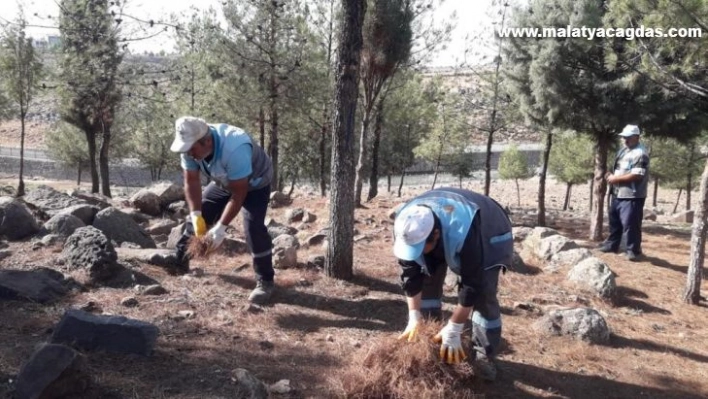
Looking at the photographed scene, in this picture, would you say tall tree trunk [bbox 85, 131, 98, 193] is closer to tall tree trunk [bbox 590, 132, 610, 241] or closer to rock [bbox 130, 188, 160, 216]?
rock [bbox 130, 188, 160, 216]

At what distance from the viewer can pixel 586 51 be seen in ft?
Result: 27.4

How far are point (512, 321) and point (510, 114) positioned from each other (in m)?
8.75

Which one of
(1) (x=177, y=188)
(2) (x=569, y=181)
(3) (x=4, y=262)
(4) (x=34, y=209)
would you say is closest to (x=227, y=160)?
(3) (x=4, y=262)

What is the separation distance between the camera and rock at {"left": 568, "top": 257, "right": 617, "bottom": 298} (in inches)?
239

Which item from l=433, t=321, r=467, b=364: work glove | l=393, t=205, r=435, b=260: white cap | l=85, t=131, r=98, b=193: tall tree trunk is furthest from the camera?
l=85, t=131, r=98, b=193: tall tree trunk

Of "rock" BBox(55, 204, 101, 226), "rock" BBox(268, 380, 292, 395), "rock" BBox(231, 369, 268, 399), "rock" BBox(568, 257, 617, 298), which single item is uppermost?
"rock" BBox(55, 204, 101, 226)

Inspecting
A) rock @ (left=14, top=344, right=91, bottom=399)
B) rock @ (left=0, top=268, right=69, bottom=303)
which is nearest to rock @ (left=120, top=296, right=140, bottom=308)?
rock @ (left=0, top=268, right=69, bottom=303)

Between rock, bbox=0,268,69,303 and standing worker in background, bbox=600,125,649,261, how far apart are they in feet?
21.8

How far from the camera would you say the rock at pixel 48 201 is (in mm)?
7742

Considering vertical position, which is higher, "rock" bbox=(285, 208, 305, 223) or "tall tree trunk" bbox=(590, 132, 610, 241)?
"tall tree trunk" bbox=(590, 132, 610, 241)

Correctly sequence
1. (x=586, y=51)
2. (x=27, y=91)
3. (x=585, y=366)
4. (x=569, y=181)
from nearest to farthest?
(x=585, y=366)
(x=586, y=51)
(x=27, y=91)
(x=569, y=181)

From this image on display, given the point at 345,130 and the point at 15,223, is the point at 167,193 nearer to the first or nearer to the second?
the point at 15,223

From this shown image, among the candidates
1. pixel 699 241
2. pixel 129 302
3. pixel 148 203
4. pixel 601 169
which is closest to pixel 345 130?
pixel 129 302

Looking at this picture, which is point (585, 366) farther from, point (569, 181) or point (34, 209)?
point (569, 181)
